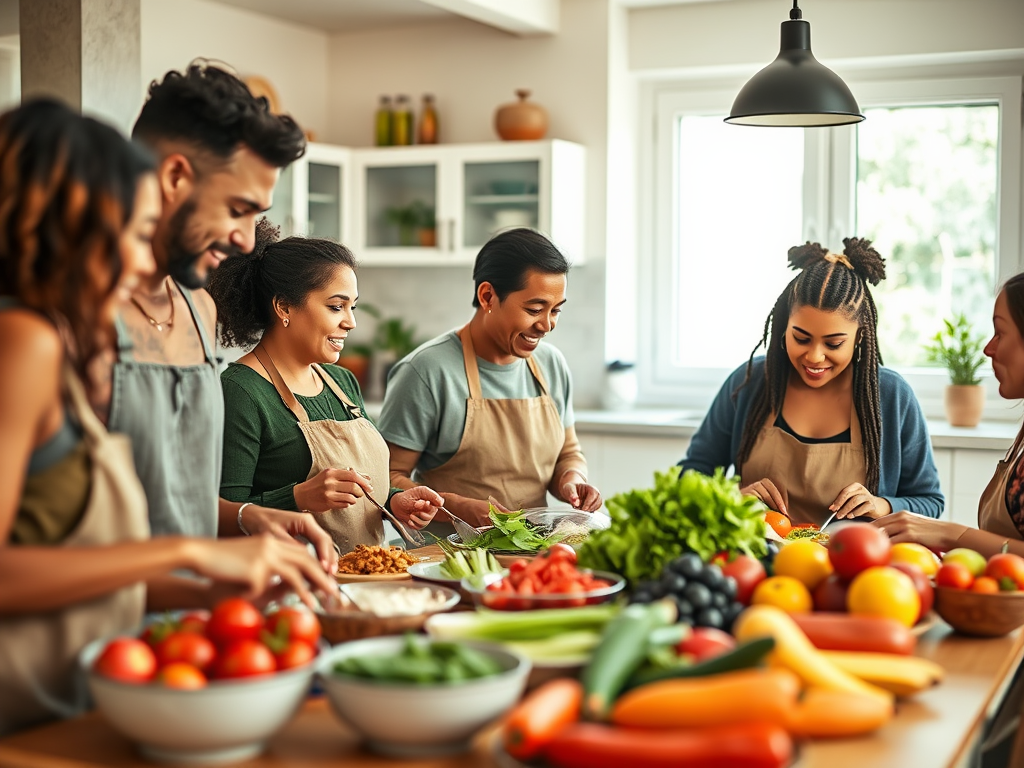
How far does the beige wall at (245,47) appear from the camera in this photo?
5023 millimetres

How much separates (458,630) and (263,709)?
370 millimetres

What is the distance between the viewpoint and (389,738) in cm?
135

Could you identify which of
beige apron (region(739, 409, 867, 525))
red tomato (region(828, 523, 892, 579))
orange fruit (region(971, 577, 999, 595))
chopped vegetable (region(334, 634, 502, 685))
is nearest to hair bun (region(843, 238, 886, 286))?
beige apron (region(739, 409, 867, 525))

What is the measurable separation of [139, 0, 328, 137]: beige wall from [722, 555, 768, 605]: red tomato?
380cm

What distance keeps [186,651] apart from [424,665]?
28cm

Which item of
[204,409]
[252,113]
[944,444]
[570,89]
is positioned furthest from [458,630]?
[570,89]

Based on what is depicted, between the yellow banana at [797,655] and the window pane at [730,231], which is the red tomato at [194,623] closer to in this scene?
the yellow banana at [797,655]

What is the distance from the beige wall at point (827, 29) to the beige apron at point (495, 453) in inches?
101

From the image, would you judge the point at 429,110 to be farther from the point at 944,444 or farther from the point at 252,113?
the point at 252,113

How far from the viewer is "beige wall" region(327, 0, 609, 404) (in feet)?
17.5

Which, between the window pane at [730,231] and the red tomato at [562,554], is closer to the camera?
the red tomato at [562,554]

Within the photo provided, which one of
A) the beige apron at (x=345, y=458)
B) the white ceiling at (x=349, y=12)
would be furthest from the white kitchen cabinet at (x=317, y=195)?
the beige apron at (x=345, y=458)

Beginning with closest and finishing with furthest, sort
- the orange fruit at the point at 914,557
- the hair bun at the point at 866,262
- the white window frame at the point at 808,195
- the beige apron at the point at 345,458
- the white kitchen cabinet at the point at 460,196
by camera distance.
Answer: the orange fruit at the point at 914,557, the beige apron at the point at 345,458, the hair bun at the point at 866,262, the white window frame at the point at 808,195, the white kitchen cabinet at the point at 460,196

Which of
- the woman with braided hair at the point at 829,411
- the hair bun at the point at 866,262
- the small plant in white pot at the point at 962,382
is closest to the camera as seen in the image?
the woman with braided hair at the point at 829,411
